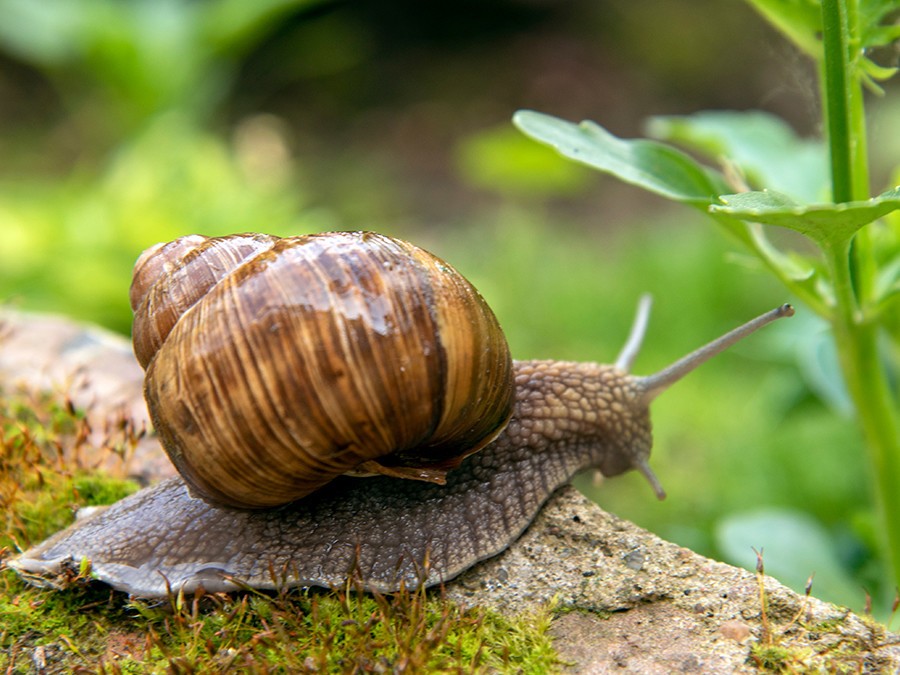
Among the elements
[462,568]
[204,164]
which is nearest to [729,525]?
[462,568]

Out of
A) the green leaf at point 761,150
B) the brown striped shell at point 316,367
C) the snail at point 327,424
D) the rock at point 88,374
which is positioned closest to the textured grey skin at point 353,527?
the snail at point 327,424

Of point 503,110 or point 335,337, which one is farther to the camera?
point 503,110

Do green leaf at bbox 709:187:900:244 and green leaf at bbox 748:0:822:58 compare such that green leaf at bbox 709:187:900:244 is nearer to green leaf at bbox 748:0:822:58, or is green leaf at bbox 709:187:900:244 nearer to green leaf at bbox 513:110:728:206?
green leaf at bbox 513:110:728:206

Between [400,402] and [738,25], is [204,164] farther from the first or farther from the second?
[738,25]

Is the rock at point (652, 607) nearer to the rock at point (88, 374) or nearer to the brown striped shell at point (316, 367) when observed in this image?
the brown striped shell at point (316, 367)

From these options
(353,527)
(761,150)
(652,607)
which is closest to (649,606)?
(652,607)

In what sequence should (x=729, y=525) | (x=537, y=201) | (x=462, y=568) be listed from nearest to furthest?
1. (x=462, y=568)
2. (x=729, y=525)
3. (x=537, y=201)
